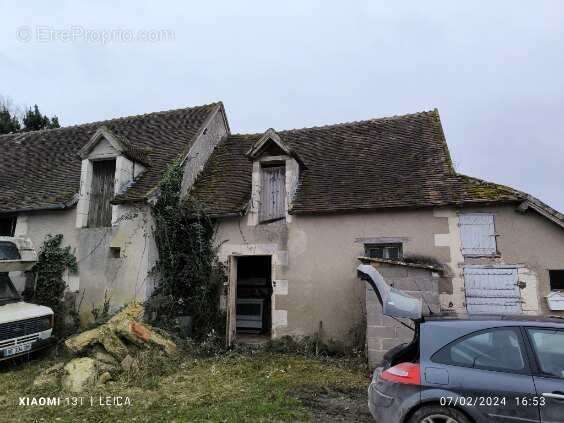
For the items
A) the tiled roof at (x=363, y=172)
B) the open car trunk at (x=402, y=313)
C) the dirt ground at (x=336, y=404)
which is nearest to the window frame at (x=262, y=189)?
the tiled roof at (x=363, y=172)

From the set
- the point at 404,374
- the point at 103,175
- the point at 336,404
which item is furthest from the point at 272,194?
the point at 404,374

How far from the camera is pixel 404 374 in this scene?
404 centimetres

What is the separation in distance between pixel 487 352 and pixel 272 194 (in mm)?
7173

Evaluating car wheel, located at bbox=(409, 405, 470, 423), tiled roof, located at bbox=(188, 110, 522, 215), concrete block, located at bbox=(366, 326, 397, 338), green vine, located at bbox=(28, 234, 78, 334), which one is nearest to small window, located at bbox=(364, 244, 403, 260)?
tiled roof, located at bbox=(188, 110, 522, 215)

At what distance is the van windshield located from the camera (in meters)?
8.84

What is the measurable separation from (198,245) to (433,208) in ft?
18.9

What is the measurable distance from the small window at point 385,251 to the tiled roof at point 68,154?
5635 mm

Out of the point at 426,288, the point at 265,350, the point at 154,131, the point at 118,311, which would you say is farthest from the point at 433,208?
the point at 154,131

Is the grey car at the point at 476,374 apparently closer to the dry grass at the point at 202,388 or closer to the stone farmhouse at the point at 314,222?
the dry grass at the point at 202,388

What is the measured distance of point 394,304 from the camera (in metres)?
4.37

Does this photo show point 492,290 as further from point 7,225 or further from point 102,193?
point 7,225

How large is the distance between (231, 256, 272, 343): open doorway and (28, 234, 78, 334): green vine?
4488mm

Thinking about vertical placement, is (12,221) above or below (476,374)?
above
